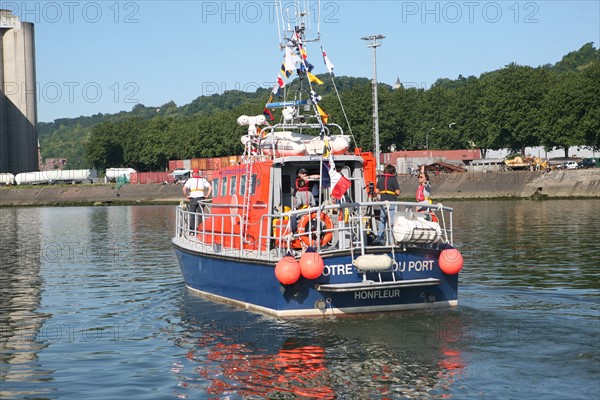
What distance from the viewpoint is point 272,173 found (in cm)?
1969

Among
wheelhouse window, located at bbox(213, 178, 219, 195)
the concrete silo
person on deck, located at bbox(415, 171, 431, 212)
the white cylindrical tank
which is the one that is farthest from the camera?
the white cylindrical tank

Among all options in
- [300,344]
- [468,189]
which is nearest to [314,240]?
[300,344]

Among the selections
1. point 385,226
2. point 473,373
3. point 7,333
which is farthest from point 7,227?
point 473,373

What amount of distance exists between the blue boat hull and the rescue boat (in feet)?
0.07

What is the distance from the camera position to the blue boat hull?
56.7 ft

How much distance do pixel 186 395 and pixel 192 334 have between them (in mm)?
4423

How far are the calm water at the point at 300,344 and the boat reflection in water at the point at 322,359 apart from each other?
31 millimetres

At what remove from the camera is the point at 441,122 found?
407 feet

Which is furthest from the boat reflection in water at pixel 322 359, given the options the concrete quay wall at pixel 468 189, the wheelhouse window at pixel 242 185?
the concrete quay wall at pixel 468 189

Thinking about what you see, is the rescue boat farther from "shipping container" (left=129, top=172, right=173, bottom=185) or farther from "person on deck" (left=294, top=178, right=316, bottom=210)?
"shipping container" (left=129, top=172, right=173, bottom=185)

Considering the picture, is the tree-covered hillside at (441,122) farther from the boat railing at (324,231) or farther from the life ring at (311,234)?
the life ring at (311,234)

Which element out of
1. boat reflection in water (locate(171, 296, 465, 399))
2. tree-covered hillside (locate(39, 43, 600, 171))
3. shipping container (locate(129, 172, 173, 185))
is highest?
tree-covered hillside (locate(39, 43, 600, 171))

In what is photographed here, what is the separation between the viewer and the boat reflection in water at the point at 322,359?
13.4 m

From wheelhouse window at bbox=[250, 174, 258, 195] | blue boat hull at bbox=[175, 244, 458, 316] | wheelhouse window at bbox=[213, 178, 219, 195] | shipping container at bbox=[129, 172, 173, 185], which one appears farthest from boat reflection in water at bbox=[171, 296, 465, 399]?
shipping container at bbox=[129, 172, 173, 185]
